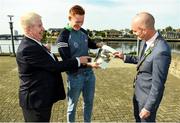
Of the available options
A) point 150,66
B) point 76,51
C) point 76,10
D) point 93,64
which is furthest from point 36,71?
point 150,66

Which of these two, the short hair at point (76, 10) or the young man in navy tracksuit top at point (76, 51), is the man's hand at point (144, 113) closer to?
the young man in navy tracksuit top at point (76, 51)

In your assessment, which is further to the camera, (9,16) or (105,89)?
(9,16)

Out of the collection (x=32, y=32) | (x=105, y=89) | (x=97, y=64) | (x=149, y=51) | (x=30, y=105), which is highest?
(x=32, y=32)

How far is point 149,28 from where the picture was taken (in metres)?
2.97

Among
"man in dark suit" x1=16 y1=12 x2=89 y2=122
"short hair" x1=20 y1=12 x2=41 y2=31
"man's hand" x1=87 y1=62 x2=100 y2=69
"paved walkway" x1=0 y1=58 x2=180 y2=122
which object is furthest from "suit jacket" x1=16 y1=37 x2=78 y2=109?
"paved walkway" x1=0 y1=58 x2=180 y2=122

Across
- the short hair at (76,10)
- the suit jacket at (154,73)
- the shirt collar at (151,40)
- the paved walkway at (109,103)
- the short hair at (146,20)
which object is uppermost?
the short hair at (76,10)

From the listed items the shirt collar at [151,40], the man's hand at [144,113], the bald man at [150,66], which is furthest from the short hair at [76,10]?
the man's hand at [144,113]

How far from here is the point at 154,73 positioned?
2.93 metres

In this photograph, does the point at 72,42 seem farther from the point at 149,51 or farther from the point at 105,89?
the point at 105,89

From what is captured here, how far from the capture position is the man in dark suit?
2879 mm

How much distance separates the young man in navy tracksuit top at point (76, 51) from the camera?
12.0 feet

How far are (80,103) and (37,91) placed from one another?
3.55m

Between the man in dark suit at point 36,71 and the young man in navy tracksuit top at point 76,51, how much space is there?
52 centimetres

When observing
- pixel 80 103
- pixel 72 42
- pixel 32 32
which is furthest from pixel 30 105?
pixel 80 103
